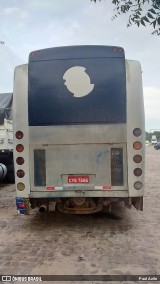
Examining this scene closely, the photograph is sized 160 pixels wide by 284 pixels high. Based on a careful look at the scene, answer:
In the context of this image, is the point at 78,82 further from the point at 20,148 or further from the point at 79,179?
the point at 79,179

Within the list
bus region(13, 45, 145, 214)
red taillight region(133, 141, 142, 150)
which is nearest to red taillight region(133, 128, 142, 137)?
bus region(13, 45, 145, 214)

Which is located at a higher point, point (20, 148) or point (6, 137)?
point (6, 137)

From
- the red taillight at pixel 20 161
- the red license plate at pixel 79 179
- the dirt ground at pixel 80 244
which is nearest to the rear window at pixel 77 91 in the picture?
the red taillight at pixel 20 161

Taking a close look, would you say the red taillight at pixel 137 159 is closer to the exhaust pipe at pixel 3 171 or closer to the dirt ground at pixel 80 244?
the dirt ground at pixel 80 244

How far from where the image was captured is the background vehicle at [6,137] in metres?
14.4

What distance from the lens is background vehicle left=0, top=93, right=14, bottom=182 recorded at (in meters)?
14.4

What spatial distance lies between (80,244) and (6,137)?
8723 millimetres

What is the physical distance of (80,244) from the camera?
6.48m

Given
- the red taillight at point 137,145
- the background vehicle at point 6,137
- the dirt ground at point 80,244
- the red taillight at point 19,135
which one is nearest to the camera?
the dirt ground at point 80,244

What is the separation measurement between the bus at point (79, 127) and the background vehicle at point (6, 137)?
716 centimetres

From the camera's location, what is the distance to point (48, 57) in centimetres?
742

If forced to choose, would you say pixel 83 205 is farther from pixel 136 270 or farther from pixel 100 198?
pixel 136 270

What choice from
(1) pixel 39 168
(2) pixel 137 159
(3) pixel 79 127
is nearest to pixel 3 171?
(1) pixel 39 168

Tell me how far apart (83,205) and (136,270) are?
267 cm
